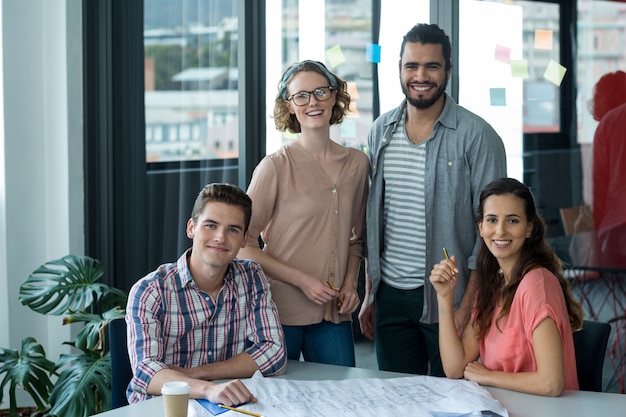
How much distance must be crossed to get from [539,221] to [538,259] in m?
0.11

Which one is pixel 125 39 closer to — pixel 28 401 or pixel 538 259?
pixel 28 401

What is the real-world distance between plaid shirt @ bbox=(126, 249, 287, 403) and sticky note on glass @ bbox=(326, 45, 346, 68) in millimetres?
1315

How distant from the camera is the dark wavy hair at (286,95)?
9.00 ft

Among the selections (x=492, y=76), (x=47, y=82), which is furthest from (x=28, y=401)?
(x=492, y=76)

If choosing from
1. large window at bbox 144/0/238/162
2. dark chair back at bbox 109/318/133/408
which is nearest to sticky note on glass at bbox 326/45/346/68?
large window at bbox 144/0/238/162

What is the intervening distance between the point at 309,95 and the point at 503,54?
0.88 meters

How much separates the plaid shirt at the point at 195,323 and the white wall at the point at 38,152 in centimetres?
190

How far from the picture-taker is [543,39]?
312cm

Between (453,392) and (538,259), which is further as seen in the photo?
(538,259)

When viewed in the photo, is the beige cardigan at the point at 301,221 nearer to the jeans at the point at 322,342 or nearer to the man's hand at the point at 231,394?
the jeans at the point at 322,342

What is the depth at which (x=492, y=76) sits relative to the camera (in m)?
3.22

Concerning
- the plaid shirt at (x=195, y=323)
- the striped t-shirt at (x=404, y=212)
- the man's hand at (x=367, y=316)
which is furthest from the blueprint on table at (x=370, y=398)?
the man's hand at (x=367, y=316)

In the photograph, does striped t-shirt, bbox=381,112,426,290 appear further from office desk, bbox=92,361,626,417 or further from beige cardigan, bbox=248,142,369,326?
office desk, bbox=92,361,626,417

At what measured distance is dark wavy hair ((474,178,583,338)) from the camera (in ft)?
7.73
